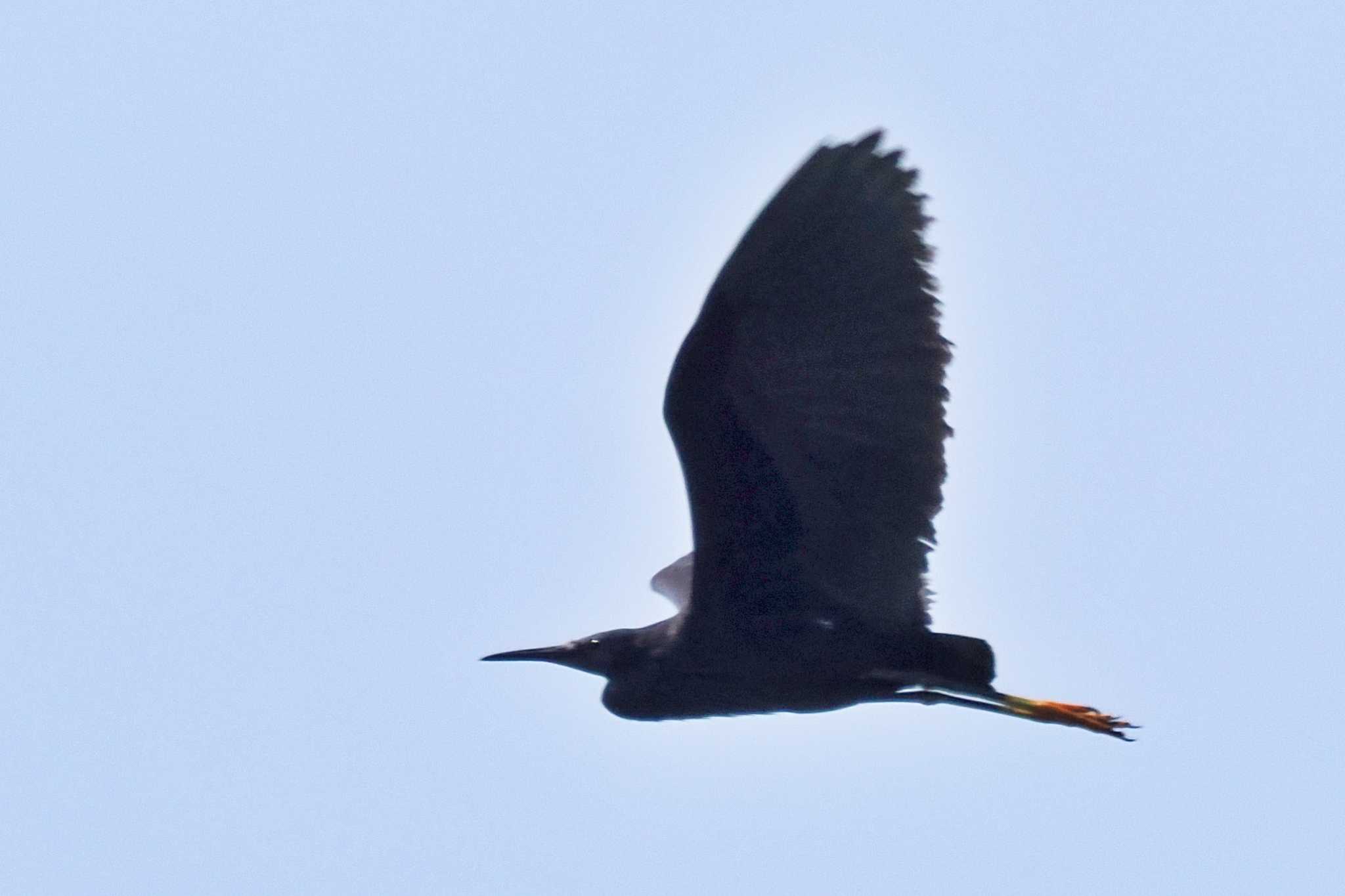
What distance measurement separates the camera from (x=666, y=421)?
30.7ft

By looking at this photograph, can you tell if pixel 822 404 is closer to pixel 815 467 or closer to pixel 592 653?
pixel 815 467

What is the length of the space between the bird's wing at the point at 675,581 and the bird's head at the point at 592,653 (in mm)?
608

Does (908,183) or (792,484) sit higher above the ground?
(908,183)

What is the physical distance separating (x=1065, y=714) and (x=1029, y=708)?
7.9 inches

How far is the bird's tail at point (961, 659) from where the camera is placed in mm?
9633

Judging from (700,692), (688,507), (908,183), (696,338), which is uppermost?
(908,183)

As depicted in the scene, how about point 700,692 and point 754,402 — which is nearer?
point 754,402

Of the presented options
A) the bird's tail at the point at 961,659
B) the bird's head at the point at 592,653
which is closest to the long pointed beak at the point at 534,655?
the bird's head at the point at 592,653

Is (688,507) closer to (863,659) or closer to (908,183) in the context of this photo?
(863,659)

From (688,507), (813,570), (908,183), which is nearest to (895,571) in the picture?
(813,570)

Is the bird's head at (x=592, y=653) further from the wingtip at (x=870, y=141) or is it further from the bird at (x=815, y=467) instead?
the wingtip at (x=870, y=141)

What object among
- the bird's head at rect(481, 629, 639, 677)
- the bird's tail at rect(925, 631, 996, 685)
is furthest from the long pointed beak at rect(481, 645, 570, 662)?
the bird's tail at rect(925, 631, 996, 685)

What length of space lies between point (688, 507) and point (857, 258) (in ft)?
4.34

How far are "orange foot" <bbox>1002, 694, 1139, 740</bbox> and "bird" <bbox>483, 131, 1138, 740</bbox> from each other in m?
0.20
